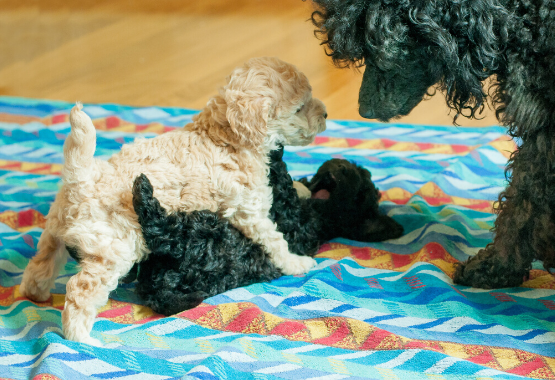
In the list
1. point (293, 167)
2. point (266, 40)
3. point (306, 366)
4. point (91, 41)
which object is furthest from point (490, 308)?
point (91, 41)

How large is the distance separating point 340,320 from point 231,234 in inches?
17.7

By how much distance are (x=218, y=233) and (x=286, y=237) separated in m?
0.34

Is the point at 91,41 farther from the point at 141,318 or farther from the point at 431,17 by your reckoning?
the point at 431,17

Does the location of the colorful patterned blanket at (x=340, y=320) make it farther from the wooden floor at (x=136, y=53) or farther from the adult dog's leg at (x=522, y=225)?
the wooden floor at (x=136, y=53)

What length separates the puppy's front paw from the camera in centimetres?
186

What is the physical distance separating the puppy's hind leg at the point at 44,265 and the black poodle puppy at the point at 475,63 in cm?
104

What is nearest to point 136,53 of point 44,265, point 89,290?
point 44,265

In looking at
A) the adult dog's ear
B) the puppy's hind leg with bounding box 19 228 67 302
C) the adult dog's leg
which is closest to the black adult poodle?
the adult dog's ear

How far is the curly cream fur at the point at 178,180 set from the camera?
148 centimetres

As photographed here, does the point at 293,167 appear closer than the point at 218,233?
No

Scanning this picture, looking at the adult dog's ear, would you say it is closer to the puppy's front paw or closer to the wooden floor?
the puppy's front paw

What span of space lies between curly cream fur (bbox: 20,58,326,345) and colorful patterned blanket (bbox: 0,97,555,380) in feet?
0.44

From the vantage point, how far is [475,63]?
1473 mm

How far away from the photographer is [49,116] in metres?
3.34
